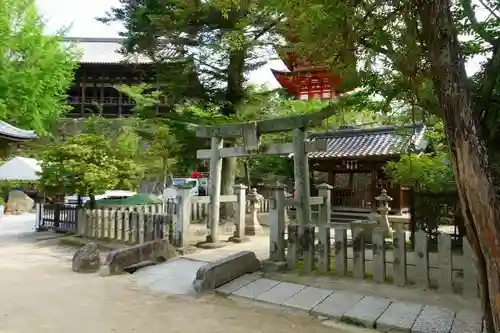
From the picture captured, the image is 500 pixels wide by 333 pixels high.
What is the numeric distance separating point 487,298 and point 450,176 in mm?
6639

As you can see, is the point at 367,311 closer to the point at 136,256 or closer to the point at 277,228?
the point at 277,228

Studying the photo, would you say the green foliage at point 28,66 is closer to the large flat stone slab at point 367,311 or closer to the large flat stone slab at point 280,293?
the large flat stone slab at point 280,293

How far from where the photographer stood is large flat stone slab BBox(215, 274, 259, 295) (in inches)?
246

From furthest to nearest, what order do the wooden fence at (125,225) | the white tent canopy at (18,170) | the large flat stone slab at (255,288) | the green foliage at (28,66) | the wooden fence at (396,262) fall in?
the green foliage at (28,66)
the white tent canopy at (18,170)
the wooden fence at (125,225)
the large flat stone slab at (255,288)
the wooden fence at (396,262)

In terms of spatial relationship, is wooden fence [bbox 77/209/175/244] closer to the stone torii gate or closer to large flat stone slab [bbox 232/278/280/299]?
the stone torii gate

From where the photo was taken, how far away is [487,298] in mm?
2865

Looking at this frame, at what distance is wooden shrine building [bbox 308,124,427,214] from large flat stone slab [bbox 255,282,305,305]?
35.8ft

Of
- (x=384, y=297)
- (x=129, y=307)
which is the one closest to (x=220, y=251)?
(x=129, y=307)

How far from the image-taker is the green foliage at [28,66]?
2105 centimetres

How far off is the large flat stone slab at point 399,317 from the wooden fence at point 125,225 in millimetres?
5744

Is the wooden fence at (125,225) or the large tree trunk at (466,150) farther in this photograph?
the wooden fence at (125,225)

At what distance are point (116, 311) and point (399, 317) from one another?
3.50 meters

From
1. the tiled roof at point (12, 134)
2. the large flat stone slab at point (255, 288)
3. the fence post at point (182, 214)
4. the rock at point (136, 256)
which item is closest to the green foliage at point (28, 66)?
the tiled roof at point (12, 134)

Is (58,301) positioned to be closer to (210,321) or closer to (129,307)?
(129,307)
